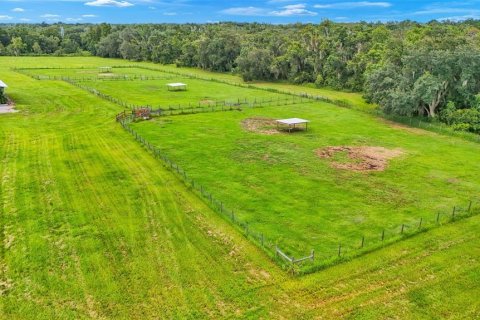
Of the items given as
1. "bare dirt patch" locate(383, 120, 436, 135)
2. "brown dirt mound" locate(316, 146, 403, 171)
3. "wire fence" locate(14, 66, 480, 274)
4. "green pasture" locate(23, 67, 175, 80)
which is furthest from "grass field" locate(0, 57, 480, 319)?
"green pasture" locate(23, 67, 175, 80)

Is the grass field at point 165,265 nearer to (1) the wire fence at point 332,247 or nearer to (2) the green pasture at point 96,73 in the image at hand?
(1) the wire fence at point 332,247

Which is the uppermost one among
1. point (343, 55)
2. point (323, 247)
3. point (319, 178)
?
point (343, 55)

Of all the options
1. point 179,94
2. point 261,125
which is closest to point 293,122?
point 261,125

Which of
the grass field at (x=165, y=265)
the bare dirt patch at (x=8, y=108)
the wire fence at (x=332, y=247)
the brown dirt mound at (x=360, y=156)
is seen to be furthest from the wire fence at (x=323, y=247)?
the bare dirt patch at (x=8, y=108)

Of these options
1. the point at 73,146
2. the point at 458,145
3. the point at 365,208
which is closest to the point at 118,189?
the point at 73,146

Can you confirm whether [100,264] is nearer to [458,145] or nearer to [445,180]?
[445,180]

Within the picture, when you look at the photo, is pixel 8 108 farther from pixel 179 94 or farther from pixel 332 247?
pixel 332 247

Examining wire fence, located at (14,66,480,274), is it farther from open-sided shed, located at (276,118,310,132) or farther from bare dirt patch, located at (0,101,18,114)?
bare dirt patch, located at (0,101,18,114)
